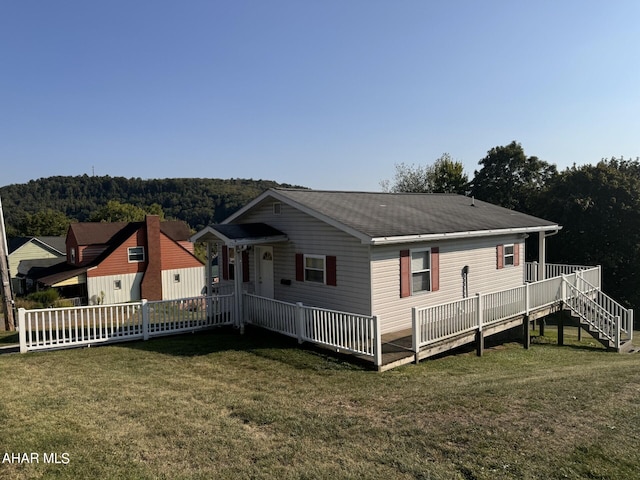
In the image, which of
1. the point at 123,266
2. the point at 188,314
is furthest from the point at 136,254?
Result: the point at 188,314

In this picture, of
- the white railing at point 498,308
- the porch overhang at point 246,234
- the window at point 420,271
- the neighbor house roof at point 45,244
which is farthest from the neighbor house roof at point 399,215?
the neighbor house roof at point 45,244

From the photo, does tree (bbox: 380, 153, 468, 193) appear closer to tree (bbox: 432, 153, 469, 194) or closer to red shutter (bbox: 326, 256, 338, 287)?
tree (bbox: 432, 153, 469, 194)

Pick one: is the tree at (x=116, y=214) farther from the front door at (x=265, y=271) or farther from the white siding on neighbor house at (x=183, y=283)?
the front door at (x=265, y=271)

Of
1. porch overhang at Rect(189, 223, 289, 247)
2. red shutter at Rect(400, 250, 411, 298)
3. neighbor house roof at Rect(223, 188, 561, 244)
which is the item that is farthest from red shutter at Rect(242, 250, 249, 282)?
red shutter at Rect(400, 250, 411, 298)

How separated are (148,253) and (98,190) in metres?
87.7

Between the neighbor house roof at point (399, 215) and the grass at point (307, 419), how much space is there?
3485mm

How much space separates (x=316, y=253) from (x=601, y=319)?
10.3m

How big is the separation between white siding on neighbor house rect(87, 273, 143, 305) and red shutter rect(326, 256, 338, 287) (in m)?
29.5

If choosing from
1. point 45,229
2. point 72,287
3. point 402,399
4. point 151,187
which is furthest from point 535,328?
point 151,187

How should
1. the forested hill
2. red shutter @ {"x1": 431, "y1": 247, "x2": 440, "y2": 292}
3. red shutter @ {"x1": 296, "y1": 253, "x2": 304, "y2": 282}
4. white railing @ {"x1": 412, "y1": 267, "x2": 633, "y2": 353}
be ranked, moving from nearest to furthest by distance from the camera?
1. white railing @ {"x1": 412, "y1": 267, "x2": 633, "y2": 353}
2. red shutter @ {"x1": 431, "y1": 247, "x2": 440, "y2": 292}
3. red shutter @ {"x1": 296, "y1": 253, "x2": 304, "y2": 282}
4. the forested hill

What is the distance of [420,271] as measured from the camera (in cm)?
1348

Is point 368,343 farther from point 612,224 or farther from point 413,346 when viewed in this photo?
point 612,224

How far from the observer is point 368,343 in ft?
33.3

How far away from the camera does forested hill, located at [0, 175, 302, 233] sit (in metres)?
102
